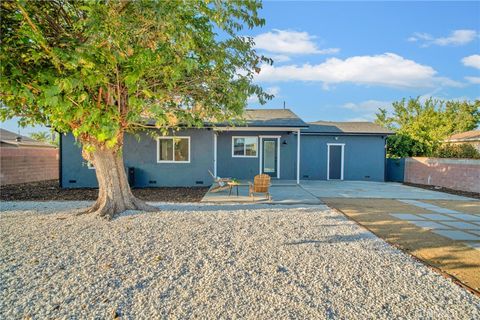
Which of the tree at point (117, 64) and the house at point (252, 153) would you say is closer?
the tree at point (117, 64)

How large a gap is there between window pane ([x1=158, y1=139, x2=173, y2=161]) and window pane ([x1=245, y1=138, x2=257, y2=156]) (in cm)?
384

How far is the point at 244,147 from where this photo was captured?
48.2 ft

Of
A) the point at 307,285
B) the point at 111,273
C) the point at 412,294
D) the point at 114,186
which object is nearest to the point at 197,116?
the point at 114,186

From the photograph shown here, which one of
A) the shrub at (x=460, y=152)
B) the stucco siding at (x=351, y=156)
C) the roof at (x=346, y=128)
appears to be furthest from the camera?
the stucco siding at (x=351, y=156)

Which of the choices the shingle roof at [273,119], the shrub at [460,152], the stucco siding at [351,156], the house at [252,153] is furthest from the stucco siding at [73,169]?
the shrub at [460,152]

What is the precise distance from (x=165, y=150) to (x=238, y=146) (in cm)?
371

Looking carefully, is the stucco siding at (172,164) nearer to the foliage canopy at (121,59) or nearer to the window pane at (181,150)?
the window pane at (181,150)

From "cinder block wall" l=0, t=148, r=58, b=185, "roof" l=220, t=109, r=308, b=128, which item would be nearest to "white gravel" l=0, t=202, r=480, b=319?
"roof" l=220, t=109, r=308, b=128

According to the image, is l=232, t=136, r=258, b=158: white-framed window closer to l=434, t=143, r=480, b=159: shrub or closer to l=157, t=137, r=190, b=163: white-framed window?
l=157, t=137, r=190, b=163: white-framed window

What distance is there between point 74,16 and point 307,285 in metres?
6.48

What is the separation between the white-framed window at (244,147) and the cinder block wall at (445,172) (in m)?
9.04

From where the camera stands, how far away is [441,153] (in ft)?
49.1

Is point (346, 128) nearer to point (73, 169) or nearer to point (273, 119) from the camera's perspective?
point (273, 119)

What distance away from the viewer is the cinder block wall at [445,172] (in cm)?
1209
